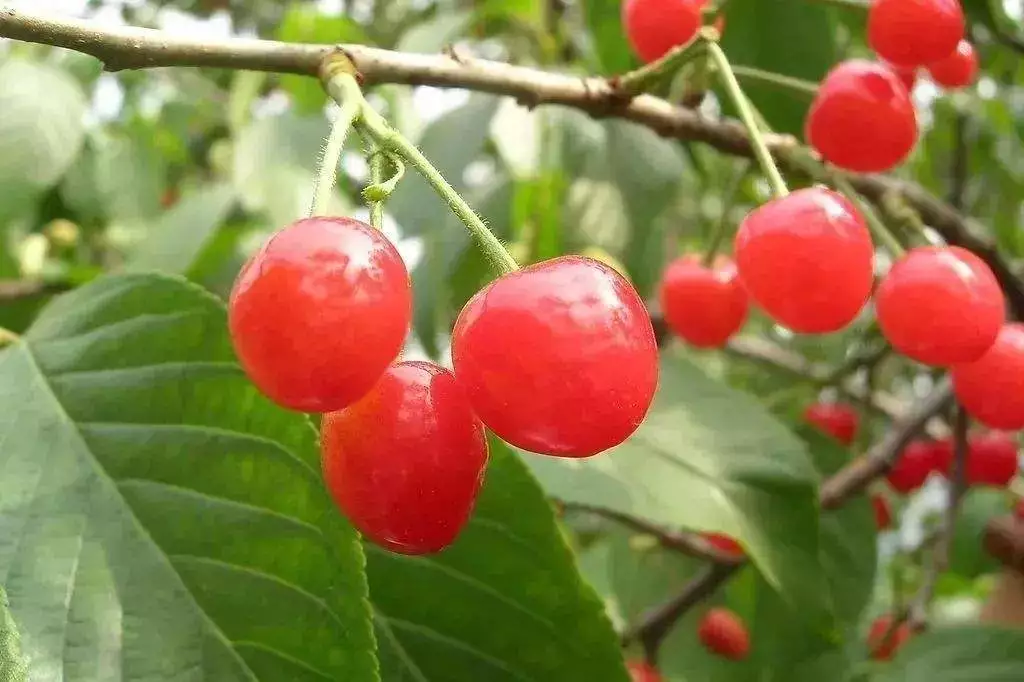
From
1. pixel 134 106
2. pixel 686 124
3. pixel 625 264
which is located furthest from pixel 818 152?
pixel 134 106

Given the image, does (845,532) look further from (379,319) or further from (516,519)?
(379,319)

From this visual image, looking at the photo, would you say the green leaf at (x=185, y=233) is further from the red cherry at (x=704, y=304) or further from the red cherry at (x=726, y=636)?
the red cherry at (x=726, y=636)

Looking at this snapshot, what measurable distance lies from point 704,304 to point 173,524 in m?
0.79

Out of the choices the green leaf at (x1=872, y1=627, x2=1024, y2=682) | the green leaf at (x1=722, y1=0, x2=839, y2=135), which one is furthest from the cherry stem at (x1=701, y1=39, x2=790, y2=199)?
the green leaf at (x1=872, y1=627, x2=1024, y2=682)

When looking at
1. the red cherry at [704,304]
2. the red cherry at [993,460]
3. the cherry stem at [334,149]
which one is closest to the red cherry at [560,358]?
the cherry stem at [334,149]

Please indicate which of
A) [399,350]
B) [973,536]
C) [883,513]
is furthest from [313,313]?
[973,536]

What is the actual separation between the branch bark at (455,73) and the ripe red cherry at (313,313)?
255 mm

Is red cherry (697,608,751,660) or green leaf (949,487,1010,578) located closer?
red cherry (697,608,751,660)

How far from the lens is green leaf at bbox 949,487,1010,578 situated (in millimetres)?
2457

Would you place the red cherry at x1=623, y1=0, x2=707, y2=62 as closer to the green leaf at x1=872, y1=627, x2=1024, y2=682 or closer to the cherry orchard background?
the cherry orchard background

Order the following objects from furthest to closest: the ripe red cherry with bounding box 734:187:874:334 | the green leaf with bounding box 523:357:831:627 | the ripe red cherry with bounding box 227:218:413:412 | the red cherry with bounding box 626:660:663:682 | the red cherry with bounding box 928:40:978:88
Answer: the red cherry with bounding box 626:660:663:682
the red cherry with bounding box 928:40:978:88
the green leaf with bounding box 523:357:831:627
the ripe red cherry with bounding box 734:187:874:334
the ripe red cherry with bounding box 227:218:413:412

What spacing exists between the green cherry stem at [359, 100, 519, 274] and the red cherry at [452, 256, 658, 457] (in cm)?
3

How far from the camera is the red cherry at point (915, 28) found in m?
0.98

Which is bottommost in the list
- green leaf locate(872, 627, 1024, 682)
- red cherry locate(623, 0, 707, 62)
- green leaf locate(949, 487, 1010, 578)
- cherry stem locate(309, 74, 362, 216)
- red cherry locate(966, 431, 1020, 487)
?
green leaf locate(949, 487, 1010, 578)
